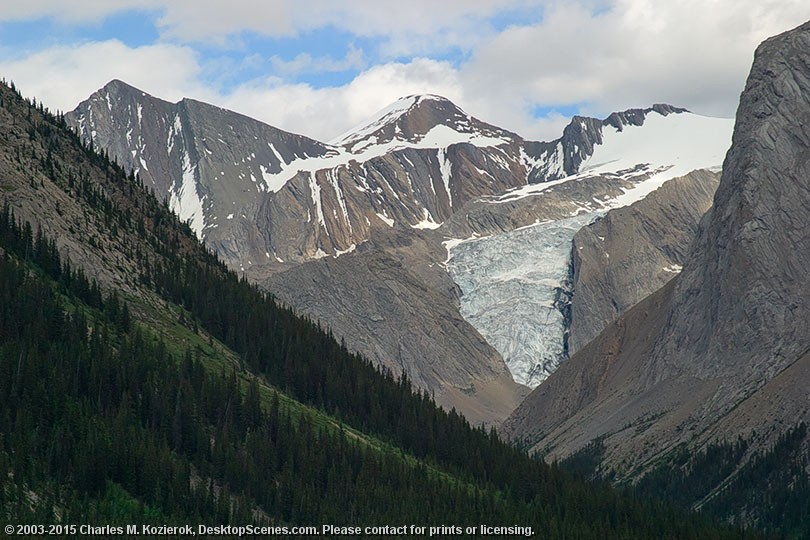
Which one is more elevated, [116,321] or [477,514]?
[116,321]

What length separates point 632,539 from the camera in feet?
505

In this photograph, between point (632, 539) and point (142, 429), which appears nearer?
point (142, 429)

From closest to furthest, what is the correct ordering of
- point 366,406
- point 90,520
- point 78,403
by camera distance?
point 90,520 → point 78,403 → point 366,406

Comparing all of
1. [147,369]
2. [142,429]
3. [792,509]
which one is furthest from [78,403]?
[792,509]

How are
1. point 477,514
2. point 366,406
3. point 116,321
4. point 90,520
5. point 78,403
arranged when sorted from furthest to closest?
1. point 366,406
2. point 116,321
3. point 477,514
4. point 78,403
5. point 90,520

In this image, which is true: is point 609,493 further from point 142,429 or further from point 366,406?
point 142,429

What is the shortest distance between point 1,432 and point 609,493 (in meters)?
73.9

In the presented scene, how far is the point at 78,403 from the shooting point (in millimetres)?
140750

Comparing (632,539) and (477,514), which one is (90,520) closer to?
(477,514)

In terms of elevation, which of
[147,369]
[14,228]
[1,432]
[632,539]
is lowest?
[632,539]

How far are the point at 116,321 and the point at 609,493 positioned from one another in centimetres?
5765

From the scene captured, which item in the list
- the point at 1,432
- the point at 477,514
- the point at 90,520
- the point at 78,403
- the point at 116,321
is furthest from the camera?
the point at 116,321

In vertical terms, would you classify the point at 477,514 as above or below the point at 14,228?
below

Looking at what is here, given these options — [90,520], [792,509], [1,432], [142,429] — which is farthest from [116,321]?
[792,509]
